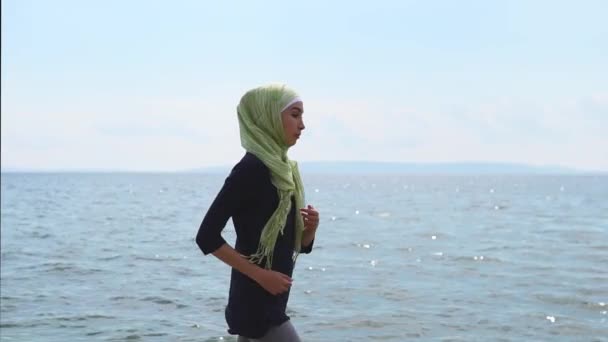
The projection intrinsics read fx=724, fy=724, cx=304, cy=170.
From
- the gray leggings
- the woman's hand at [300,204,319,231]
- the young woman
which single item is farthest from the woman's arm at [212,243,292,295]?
the woman's hand at [300,204,319,231]

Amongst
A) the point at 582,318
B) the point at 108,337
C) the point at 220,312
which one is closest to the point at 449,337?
the point at 582,318

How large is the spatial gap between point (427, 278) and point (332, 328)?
5.47 meters

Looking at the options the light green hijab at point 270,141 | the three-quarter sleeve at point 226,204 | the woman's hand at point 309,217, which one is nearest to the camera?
the three-quarter sleeve at point 226,204

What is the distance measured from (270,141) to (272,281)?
62cm

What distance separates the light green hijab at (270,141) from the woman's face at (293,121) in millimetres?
20

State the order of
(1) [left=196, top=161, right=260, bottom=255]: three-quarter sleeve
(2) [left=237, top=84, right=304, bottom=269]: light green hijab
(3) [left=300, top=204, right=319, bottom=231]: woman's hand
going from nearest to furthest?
1. (1) [left=196, top=161, right=260, bottom=255]: three-quarter sleeve
2. (2) [left=237, top=84, right=304, bottom=269]: light green hijab
3. (3) [left=300, top=204, right=319, bottom=231]: woman's hand

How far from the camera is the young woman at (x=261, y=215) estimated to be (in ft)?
10.3

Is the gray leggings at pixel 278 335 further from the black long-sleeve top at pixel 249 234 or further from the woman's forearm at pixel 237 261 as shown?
the woman's forearm at pixel 237 261

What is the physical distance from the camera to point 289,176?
3.27 m

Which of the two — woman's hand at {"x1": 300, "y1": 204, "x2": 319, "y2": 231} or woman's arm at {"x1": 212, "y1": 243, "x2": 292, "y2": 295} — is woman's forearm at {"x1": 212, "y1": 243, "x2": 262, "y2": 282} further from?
woman's hand at {"x1": 300, "y1": 204, "x2": 319, "y2": 231}

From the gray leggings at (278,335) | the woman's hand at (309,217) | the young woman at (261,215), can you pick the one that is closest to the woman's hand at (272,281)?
the young woman at (261,215)

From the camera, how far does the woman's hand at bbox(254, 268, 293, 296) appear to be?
3190 mm

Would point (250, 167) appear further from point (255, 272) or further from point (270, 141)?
point (255, 272)

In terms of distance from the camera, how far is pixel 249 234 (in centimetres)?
325
